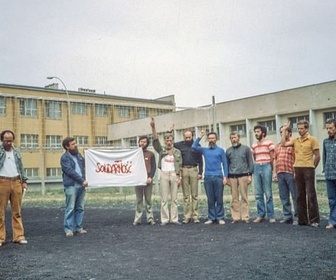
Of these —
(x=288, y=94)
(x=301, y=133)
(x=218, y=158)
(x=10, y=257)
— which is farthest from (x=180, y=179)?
(x=288, y=94)

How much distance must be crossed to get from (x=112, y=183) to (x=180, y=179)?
196cm

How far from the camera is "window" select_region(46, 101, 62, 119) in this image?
4119 cm

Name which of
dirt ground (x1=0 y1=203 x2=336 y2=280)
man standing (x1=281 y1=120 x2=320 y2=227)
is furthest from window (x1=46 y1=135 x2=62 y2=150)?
man standing (x1=281 y1=120 x2=320 y2=227)

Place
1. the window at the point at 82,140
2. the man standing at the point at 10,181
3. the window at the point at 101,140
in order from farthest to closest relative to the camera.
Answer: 1. the window at the point at 101,140
2. the window at the point at 82,140
3. the man standing at the point at 10,181

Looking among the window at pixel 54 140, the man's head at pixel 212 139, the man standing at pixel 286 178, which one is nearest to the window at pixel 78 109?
the window at pixel 54 140

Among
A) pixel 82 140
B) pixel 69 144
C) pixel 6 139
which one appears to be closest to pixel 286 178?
pixel 69 144

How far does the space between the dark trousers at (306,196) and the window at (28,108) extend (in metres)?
33.6

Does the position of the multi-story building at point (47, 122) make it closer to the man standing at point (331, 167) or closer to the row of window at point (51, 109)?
the row of window at point (51, 109)

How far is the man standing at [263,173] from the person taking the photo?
9.41 metres

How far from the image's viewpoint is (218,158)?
9828mm

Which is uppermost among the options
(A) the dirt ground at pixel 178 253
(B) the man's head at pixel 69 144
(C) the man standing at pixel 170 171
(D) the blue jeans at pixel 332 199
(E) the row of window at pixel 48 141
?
(E) the row of window at pixel 48 141

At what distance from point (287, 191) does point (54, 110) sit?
115 ft

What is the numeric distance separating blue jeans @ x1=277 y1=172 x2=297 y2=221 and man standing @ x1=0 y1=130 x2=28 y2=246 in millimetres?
5102

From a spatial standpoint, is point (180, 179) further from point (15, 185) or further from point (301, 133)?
point (15, 185)
